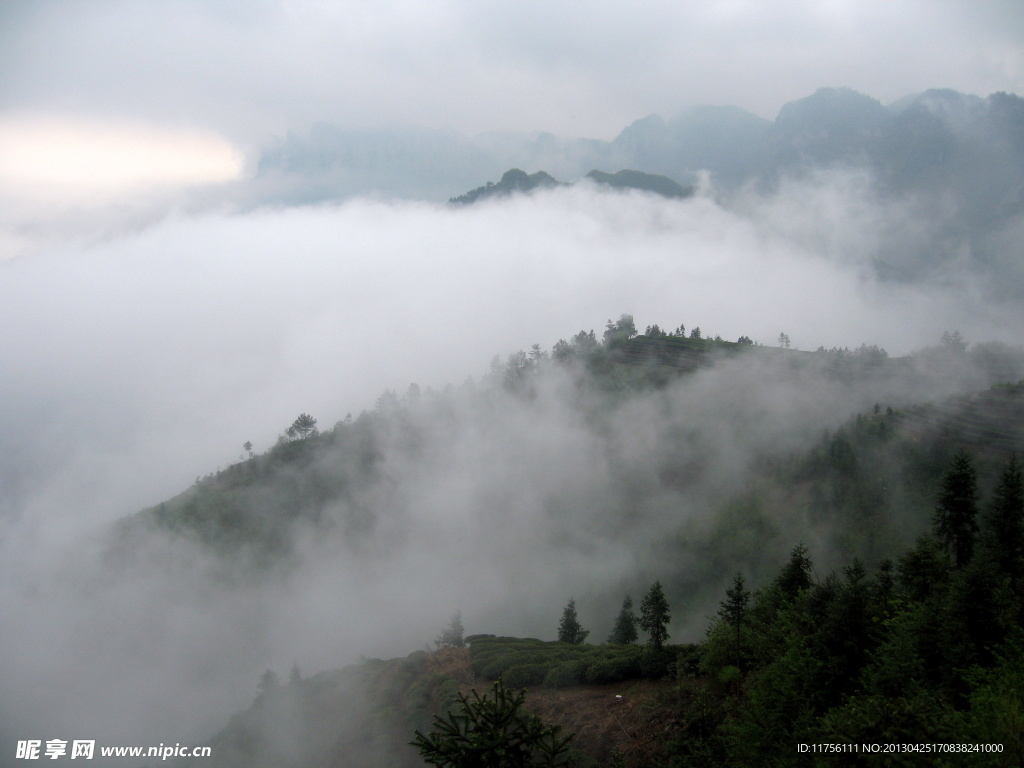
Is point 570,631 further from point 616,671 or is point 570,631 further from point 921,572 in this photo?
point 921,572

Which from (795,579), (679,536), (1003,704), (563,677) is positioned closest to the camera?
(1003,704)

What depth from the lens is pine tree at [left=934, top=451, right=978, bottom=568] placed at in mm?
43125

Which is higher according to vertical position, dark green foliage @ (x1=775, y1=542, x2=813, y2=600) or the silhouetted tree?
the silhouetted tree

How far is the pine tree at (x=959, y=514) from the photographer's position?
43.1 m

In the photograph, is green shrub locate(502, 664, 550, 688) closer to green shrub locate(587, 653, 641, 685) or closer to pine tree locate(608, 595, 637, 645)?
green shrub locate(587, 653, 641, 685)

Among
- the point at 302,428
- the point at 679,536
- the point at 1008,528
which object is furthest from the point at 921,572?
the point at 302,428

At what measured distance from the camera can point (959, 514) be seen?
143 ft

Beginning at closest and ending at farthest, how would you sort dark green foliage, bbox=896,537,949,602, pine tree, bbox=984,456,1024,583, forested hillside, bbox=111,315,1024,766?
forested hillside, bbox=111,315,1024,766 → pine tree, bbox=984,456,1024,583 → dark green foliage, bbox=896,537,949,602

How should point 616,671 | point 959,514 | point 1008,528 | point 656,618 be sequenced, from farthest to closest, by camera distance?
point 656,618 → point 959,514 → point 616,671 → point 1008,528

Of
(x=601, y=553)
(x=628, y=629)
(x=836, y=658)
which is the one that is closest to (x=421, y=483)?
(x=601, y=553)

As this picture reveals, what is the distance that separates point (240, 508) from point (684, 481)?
11062 centimetres

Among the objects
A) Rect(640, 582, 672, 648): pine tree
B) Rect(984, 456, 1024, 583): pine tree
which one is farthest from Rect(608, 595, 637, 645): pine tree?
Rect(984, 456, 1024, 583): pine tree

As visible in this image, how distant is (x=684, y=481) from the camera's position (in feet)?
370

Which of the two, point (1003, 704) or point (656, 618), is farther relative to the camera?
point (656, 618)
